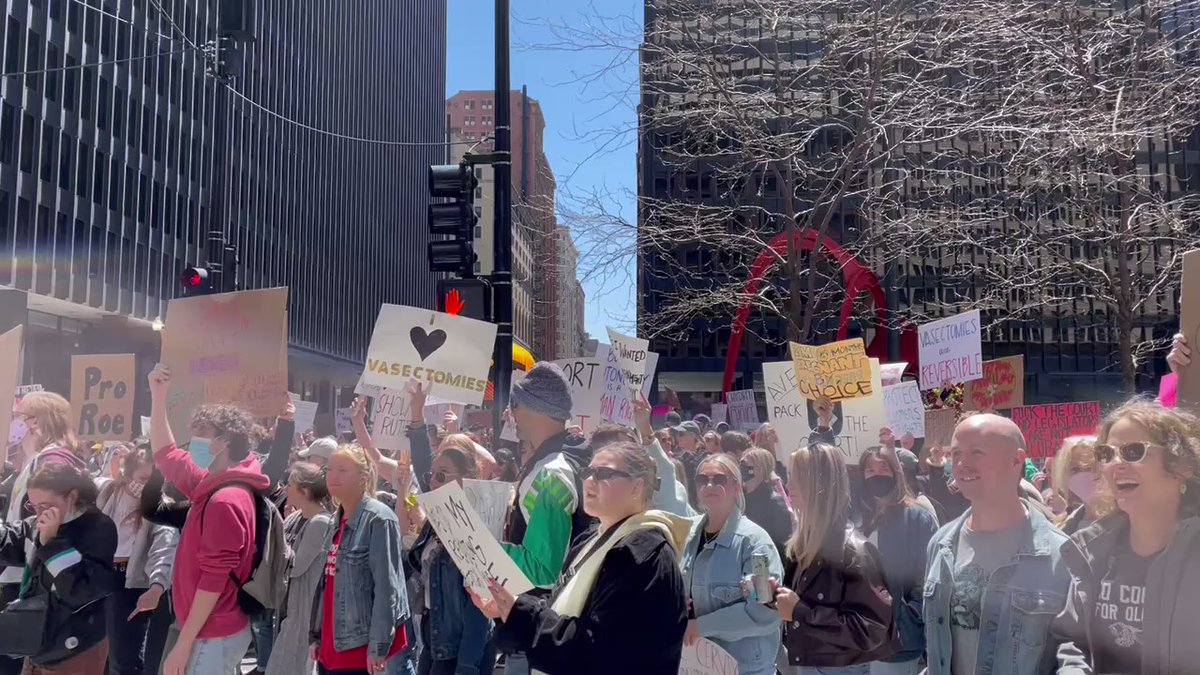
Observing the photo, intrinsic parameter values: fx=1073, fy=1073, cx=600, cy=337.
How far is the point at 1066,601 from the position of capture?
11.1 ft

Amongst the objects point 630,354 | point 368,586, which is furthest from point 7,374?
point 630,354

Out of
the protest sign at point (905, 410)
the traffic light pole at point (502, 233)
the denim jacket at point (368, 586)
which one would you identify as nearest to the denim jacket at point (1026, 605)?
the denim jacket at point (368, 586)

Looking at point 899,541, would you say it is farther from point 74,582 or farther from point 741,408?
point 741,408

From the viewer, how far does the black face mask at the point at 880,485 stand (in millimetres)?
5844

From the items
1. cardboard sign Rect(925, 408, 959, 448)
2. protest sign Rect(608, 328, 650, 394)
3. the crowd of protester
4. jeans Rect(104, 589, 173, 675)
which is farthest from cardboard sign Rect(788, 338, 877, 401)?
jeans Rect(104, 589, 173, 675)

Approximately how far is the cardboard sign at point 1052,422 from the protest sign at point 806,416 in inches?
54.4

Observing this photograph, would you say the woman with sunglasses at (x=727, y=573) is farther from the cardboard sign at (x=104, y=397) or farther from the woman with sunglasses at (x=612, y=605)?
the cardboard sign at (x=104, y=397)

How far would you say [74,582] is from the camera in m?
5.02

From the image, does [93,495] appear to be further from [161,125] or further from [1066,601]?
[161,125]

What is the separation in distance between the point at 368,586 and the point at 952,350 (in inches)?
257

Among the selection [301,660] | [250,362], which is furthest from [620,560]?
[250,362]

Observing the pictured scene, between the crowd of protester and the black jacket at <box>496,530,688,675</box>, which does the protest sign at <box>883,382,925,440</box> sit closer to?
the crowd of protester

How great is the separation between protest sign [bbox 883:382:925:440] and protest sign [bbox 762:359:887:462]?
0.46m

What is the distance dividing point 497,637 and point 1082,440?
135 inches
